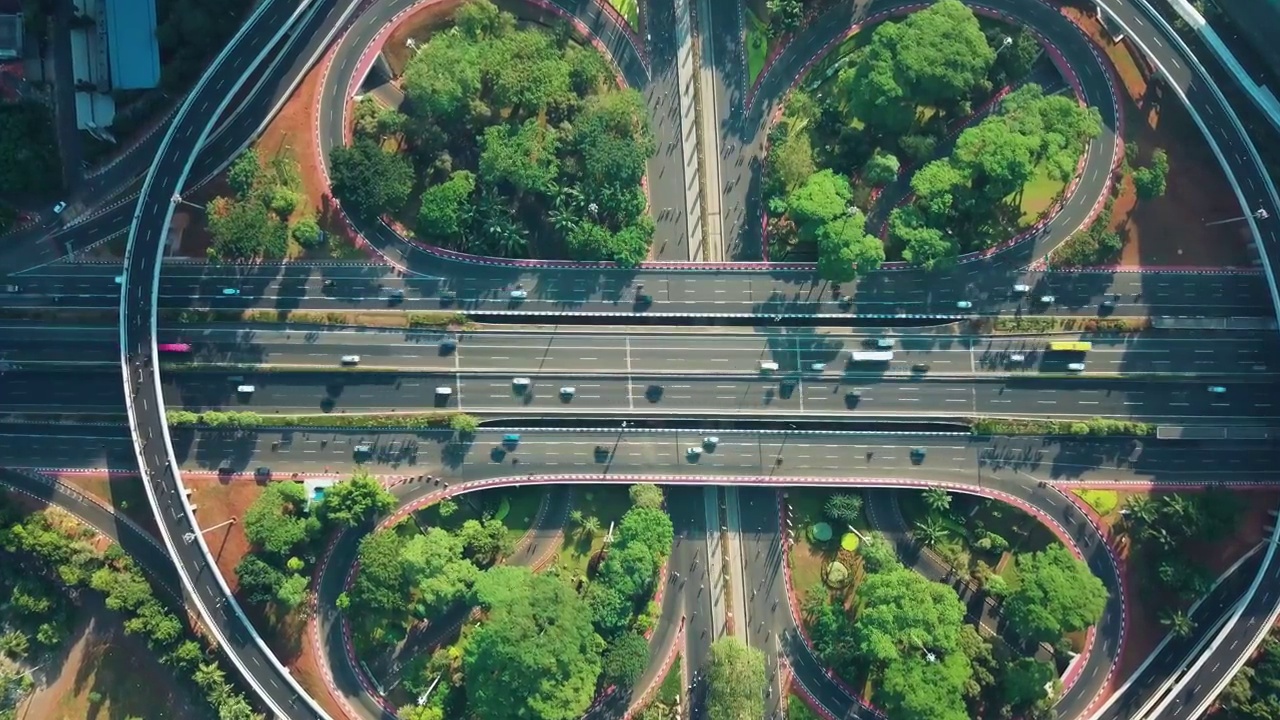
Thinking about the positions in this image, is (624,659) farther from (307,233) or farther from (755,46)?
(755,46)

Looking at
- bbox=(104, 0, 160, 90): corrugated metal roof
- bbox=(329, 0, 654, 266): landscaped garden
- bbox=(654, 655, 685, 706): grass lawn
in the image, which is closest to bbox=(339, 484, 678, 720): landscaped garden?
bbox=(654, 655, 685, 706): grass lawn

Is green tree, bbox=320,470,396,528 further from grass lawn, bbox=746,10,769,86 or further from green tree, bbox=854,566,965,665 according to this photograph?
grass lawn, bbox=746,10,769,86

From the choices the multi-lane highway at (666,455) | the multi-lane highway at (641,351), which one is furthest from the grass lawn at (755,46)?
the multi-lane highway at (666,455)

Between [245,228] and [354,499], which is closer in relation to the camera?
[354,499]

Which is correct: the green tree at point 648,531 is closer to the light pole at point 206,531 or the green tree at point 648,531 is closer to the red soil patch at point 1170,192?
the light pole at point 206,531

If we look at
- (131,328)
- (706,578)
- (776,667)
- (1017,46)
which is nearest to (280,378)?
(131,328)

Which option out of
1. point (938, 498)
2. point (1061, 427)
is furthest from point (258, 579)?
point (1061, 427)
